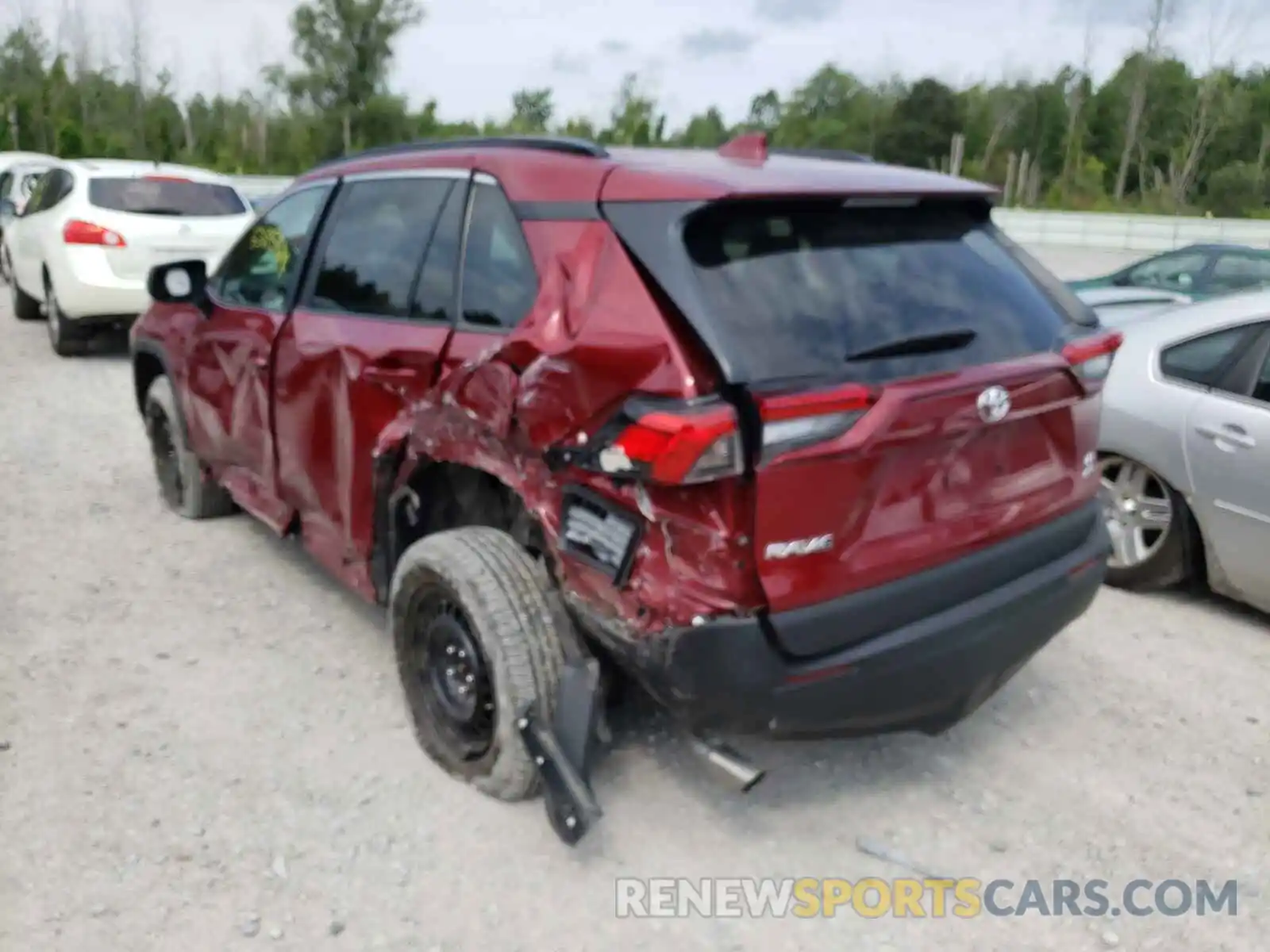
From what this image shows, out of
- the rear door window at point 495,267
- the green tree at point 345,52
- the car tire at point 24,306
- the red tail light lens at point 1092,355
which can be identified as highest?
the green tree at point 345,52

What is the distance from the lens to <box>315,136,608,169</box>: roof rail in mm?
2879

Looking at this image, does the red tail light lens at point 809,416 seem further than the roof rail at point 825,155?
No

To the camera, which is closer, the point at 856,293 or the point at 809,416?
the point at 809,416

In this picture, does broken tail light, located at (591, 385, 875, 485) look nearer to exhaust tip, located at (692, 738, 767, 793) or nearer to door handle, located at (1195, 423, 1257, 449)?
exhaust tip, located at (692, 738, 767, 793)

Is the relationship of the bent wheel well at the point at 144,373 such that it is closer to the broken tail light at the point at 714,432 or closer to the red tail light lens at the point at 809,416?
the broken tail light at the point at 714,432

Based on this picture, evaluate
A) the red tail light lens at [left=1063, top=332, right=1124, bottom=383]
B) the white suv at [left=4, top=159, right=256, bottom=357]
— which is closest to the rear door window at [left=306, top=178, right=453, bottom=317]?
the red tail light lens at [left=1063, top=332, right=1124, bottom=383]

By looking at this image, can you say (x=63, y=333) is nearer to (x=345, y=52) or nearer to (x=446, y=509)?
(x=446, y=509)

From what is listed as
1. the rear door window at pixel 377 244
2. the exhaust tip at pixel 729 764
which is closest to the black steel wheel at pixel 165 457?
the rear door window at pixel 377 244

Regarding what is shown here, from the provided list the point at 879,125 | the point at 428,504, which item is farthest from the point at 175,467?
the point at 879,125

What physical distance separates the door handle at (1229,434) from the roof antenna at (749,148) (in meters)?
2.35

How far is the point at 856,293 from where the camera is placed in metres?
2.60

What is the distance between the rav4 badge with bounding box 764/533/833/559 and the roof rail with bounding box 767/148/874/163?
1.38 meters

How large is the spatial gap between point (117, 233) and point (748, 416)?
808 cm

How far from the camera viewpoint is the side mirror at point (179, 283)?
177 inches
